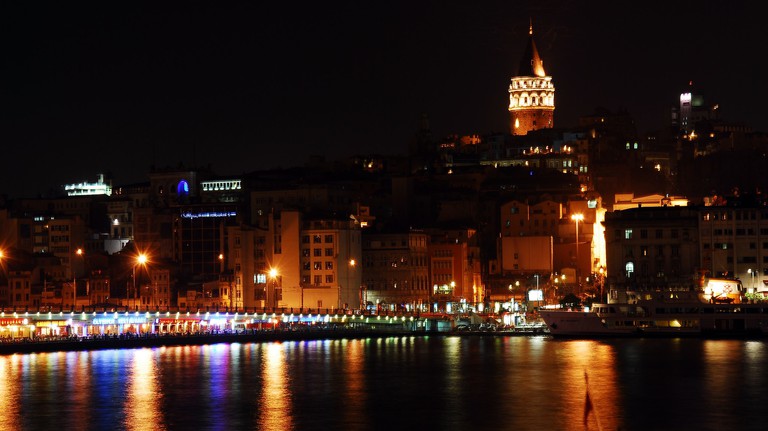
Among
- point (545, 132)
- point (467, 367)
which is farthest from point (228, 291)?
point (545, 132)

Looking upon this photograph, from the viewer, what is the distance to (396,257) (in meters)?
114

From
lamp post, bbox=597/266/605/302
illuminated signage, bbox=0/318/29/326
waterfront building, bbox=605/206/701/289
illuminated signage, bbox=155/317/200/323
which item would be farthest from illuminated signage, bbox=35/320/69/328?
waterfront building, bbox=605/206/701/289

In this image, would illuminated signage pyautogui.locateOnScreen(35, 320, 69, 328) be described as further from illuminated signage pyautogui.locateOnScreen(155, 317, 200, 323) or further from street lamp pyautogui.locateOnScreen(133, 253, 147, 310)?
street lamp pyautogui.locateOnScreen(133, 253, 147, 310)

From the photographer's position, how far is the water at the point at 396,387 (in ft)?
197

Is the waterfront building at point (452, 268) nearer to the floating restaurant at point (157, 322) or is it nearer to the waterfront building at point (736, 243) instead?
the floating restaurant at point (157, 322)

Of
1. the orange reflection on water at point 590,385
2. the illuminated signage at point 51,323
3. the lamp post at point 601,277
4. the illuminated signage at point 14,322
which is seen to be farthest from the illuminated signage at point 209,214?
the orange reflection on water at point 590,385

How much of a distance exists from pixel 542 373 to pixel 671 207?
39278mm

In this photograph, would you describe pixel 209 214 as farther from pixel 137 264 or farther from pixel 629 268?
pixel 629 268

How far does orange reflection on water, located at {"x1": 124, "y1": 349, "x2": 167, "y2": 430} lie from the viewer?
194ft

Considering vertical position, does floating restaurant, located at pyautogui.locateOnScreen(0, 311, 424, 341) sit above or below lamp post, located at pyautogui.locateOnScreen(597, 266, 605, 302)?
below

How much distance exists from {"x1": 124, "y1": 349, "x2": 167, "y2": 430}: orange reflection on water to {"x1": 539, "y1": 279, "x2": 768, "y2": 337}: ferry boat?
27.6m

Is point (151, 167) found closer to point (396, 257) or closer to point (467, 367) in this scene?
point (396, 257)

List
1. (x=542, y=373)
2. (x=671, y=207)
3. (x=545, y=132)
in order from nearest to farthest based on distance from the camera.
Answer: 1. (x=542, y=373)
2. (x=671, y=207)
3. (x=545, y=132)

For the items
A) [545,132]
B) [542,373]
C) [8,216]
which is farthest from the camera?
[545,132]
